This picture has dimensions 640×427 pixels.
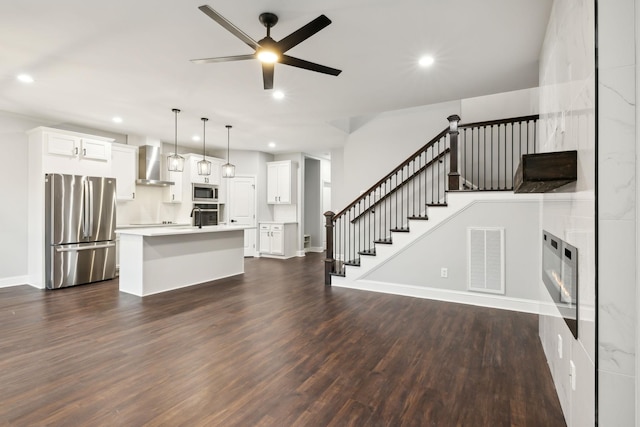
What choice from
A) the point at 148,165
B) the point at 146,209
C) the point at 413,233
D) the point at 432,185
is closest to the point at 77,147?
the point at 148,165

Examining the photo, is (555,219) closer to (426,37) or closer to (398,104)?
(426,37)

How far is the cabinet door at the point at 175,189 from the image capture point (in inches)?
291

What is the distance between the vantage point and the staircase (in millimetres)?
4570

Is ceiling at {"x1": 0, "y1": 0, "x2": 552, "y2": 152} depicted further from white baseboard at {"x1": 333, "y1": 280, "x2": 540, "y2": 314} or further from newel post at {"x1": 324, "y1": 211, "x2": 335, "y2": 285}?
white baseboard at {"x1": 333, "y1": 280, "x2": 540, "y2": 314}

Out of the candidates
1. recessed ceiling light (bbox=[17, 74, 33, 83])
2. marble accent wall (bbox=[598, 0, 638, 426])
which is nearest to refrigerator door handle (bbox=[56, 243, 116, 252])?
recessed ceiling light (bbox=[17, 74, 33, 83])

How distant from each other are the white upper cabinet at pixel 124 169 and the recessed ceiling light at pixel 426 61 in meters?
5.87

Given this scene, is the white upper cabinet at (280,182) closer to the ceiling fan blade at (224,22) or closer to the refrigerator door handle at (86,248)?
the refrigerator door handle at (86,248)

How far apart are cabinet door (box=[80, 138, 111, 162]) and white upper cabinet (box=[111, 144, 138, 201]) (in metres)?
0.45

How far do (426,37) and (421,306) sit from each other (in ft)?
10.3

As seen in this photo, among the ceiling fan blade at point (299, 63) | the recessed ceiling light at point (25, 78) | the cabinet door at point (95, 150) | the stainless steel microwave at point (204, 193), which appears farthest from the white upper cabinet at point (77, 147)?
the ceiling fan blade at point (299, 63)

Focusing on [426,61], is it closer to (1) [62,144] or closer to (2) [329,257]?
(2) [329,257]

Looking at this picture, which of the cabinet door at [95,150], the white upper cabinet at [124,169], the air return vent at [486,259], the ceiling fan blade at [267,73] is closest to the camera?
the ceiling fan blade at [267,73]

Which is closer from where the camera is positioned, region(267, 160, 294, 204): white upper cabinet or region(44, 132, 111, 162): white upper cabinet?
region(44, 132, 111, 162): white upper cabinet

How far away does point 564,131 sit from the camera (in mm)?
1979
